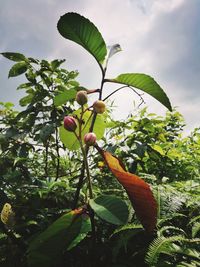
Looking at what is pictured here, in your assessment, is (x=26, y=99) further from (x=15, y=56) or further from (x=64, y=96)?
(x=64, y=96)

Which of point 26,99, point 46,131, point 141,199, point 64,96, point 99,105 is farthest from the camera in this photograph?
point 26,99

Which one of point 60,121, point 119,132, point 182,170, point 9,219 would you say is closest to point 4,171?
point 60,121

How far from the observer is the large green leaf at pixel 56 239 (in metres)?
1.01

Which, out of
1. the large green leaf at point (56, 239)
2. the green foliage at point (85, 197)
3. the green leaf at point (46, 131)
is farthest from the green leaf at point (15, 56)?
the large green leaf at point (56, 239)

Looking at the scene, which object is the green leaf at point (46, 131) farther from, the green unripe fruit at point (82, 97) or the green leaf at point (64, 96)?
the green unripe fruit at point (82, 97)

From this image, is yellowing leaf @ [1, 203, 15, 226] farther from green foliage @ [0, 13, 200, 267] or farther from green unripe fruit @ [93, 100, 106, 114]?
green unripe fruit @ [93, 100, 106, 114]

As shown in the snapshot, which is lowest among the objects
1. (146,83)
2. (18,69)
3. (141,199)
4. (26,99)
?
(141,199)

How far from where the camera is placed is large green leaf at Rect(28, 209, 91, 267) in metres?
1.01

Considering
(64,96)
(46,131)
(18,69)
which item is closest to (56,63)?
(18,69)

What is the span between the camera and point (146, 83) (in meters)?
1.23

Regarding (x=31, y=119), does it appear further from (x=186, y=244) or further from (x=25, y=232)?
(x=186, y=244)

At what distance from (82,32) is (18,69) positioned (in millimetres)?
1257

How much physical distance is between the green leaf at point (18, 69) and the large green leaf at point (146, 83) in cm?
129

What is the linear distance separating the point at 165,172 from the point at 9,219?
1629 millimetres
